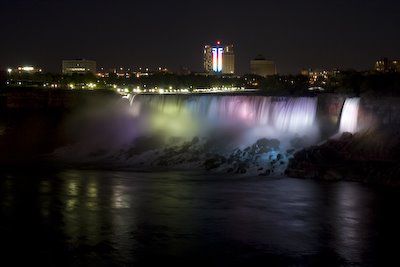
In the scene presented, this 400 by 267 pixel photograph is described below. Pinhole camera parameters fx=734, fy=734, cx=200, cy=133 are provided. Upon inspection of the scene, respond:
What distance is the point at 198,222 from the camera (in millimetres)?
26406

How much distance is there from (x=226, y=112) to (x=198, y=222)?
83.7ft

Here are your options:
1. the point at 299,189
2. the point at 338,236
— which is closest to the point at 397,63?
the point at 299,189

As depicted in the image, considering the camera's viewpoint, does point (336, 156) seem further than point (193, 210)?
Yes

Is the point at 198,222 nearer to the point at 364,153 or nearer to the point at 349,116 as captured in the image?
the point at 364,153

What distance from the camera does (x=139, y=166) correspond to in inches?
1750

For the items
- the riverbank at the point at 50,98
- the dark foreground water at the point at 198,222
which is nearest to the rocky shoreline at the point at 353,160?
the dark foreground water at the point at 198,222

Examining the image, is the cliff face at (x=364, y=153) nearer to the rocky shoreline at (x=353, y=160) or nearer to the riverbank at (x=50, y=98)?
the rocky shoreline at (x=353, y=160)

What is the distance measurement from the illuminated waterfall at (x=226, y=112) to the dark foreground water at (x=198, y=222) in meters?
9.86

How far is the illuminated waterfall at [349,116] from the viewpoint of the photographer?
4086cm

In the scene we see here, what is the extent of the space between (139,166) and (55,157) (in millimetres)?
8788

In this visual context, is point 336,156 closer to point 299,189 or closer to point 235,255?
point 299,189

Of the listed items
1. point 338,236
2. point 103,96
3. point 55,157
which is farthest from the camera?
point 103,96

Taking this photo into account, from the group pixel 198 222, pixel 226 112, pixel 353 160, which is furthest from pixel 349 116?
pixel 198 222

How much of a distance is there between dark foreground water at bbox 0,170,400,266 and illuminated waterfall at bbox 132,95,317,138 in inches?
388
